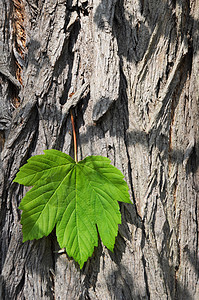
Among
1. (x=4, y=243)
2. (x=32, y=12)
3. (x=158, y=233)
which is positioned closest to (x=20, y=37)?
(x=32, y=12)

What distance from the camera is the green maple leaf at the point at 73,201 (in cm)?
128

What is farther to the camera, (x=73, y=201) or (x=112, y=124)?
(x=112, y=124)

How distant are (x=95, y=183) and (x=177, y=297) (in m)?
0.90

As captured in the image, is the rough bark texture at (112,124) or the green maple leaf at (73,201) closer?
the green maple leaf at (73,201)

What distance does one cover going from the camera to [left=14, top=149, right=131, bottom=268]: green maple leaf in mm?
1283

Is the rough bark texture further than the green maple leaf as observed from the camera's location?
Yes

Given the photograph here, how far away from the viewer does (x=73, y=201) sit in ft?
4.33

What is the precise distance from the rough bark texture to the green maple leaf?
0.15 m

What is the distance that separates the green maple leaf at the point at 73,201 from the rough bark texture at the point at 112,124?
5.8 inches

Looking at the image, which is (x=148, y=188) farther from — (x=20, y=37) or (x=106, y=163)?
(x=20, y=37)

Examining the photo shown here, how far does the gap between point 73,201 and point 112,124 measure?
0.50 metres

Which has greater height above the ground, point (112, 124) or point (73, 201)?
point (112, 124)

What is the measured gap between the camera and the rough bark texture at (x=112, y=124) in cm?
140

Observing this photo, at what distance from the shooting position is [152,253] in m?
1.43
